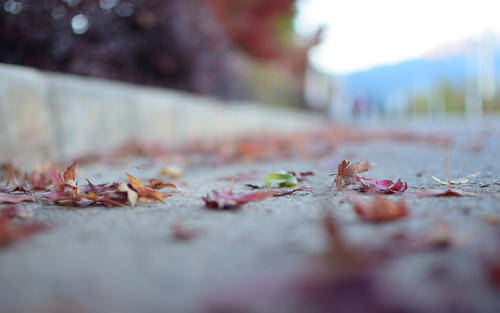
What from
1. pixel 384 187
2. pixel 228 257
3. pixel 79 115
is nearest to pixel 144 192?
pixel 228 257

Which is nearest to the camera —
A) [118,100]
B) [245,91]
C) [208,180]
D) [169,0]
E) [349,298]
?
[349,298]

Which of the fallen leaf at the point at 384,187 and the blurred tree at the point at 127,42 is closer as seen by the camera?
the fallen leaf at the point at 384,187

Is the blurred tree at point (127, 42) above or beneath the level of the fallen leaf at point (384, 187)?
above

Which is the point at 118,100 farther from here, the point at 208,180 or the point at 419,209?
the point at 419,209

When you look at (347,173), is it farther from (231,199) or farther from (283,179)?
(231,199)

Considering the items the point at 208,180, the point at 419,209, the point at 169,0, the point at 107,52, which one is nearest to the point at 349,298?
the point at 419,209

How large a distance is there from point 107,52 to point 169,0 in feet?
4.17

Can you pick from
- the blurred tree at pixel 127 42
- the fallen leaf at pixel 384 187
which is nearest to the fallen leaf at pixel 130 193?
the fallen leaf at pixel 384 187

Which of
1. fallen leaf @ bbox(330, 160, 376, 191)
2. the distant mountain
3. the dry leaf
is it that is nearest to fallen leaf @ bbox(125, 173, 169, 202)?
the dry leaf

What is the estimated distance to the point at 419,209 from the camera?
0.95 metres

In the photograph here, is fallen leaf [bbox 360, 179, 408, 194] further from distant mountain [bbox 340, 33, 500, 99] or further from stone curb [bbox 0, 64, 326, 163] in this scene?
distant mountain [bbox 340, 33, 500, 99]

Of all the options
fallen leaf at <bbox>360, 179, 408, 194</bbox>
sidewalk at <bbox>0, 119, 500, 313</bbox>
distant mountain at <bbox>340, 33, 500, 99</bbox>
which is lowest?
sidewalk at <bbox>0, 119, 500, 313</bbox>

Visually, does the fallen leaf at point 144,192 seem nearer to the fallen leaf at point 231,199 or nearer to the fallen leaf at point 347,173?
the fallen leaf at point 231,199

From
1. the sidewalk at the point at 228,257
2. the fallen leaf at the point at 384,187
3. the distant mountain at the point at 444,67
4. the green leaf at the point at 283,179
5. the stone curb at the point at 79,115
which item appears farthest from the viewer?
the distant mountain at the point at 444,67
